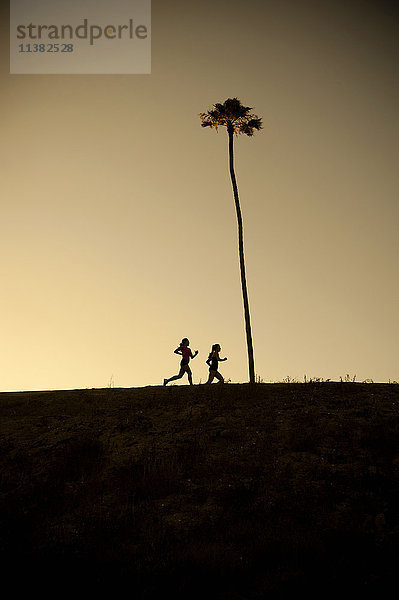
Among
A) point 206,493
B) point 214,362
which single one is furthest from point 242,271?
point 206,493

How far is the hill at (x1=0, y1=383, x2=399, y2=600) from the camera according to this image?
740 centimetres

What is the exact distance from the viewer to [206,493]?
34.2 ft

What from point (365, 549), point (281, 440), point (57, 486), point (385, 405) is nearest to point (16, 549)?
point (57, 486)

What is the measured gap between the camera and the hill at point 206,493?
7403mm

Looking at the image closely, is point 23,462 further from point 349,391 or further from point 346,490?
point 349,391

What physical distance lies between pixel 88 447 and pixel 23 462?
175 cm

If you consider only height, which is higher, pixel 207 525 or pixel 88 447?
pixel 88 447

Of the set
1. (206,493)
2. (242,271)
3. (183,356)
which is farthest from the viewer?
(242,271)

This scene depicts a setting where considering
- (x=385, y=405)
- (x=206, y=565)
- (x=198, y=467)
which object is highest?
(x=385, y=405)

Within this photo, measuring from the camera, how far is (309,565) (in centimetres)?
743

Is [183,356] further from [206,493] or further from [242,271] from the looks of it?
[206,493]

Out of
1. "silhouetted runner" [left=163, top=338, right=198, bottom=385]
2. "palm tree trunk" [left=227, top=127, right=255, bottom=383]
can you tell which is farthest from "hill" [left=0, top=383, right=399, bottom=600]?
"palm tree trunk" [left=227, top=127, right=255, bottom=383]

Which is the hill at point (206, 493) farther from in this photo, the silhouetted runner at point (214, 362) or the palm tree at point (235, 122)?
the palm tree at point (235, 122)

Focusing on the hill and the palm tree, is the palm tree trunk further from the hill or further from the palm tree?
the hill
